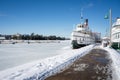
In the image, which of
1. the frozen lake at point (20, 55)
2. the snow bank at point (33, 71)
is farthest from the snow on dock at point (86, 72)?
the frozen lake at point (20, 55)

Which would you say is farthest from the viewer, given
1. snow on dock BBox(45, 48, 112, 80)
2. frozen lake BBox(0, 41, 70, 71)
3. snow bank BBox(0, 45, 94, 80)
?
frozen lake BBox(0, 41, 70, 71)

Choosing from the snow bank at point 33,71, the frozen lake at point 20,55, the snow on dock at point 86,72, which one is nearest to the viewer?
the snow bank at point 33,71

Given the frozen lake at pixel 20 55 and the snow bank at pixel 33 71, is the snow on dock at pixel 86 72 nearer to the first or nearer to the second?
the snow bank at pixel 33 71

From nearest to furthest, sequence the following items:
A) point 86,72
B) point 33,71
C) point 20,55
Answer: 1. point 33,71
2. point 86,72
3. point 20,55

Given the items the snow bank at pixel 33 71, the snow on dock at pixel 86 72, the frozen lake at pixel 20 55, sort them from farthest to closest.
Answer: the frozen lake at pixel 20 55, the snow on dock at pixel 86 72, the snow bank at pixel 33 71

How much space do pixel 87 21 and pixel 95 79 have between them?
55318mm

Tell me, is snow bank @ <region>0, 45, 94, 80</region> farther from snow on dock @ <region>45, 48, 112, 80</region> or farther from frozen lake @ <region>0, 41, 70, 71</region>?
frozen lake @ <region>0, 41, 70, 71</region>

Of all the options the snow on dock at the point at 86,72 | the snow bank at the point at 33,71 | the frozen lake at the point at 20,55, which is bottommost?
the frozen lake at the point at 20,55

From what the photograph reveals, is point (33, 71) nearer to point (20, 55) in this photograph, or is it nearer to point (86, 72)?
point (86, 72)

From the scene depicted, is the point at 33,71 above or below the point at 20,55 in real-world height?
above

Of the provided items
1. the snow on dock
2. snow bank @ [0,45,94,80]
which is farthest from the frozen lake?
the snow on dock

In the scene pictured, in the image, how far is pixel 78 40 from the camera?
37875 millimetres

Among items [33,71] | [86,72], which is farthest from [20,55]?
[86,72]

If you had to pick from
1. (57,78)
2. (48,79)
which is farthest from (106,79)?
(48,79)
